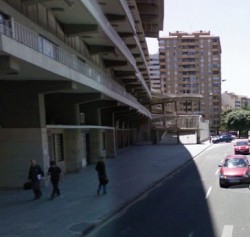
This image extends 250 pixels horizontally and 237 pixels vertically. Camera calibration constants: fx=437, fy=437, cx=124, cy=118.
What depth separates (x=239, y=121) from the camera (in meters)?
108

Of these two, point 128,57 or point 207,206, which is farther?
point 128,57

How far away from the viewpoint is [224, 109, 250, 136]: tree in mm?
107750

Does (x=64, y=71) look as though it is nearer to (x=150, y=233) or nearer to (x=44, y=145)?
(x=44, y=145)

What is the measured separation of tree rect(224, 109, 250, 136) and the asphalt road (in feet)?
301

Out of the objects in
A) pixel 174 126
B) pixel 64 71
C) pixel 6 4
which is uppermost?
pixel 6 4

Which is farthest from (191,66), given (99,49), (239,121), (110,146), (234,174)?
(234,174)

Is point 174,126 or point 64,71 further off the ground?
point 64,71

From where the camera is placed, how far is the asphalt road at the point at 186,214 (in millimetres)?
10891

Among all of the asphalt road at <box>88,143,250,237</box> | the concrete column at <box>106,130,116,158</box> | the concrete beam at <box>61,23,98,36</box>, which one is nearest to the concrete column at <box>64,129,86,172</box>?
the concrete beam at <box>61,23,98,36</box>

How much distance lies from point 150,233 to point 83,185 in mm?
10669

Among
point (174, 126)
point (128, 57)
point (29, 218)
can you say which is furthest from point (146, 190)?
point (174, 126)

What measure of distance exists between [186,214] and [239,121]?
98.7m

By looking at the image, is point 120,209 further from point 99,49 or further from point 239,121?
point 239,121

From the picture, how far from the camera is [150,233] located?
1086 centimetres
